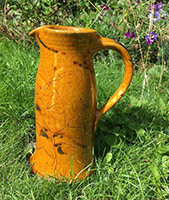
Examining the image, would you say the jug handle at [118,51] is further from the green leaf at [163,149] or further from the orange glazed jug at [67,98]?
the green leaf at [163,149]

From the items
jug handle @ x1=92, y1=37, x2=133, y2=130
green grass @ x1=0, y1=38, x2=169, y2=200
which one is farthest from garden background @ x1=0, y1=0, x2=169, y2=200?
jug handle @ x1=92, y1=37, x2=133, y2=130

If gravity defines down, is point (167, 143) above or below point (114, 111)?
below

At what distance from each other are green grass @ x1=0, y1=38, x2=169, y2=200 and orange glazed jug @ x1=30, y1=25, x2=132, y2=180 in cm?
10

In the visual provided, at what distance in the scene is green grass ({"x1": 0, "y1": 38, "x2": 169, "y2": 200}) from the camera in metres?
1.56

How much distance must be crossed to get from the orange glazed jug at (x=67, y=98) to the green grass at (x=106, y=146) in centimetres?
10

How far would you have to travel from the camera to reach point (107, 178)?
1.62 meters

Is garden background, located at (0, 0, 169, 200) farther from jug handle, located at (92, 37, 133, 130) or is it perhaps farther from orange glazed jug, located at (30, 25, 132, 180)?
jug handle, located at (92, 37, 133, 130)

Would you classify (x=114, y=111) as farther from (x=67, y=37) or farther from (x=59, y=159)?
(x=67, y=37)

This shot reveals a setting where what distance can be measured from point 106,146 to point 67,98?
1.77 ft

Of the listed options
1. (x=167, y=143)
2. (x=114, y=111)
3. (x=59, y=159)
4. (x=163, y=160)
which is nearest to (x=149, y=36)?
(x=114, y=111)

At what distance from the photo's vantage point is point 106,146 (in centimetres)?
187

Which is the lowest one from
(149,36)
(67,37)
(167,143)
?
(167,143)

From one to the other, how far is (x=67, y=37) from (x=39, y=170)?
73 centimetres

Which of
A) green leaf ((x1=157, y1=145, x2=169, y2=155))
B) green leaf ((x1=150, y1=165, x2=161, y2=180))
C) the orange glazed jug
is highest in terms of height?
the orange glazed jug
